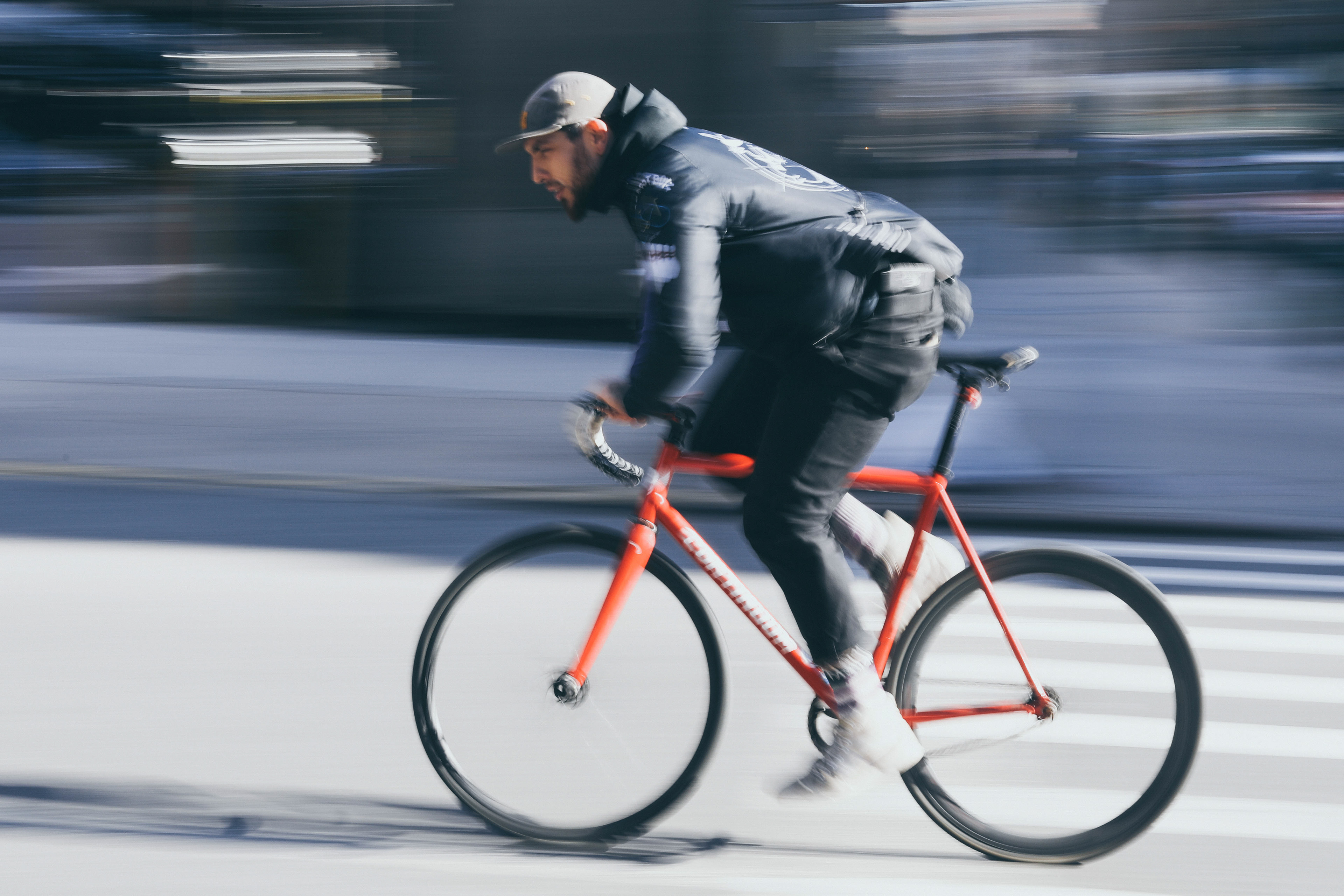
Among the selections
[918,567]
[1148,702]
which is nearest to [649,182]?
[918,567]

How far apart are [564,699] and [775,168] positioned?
138 centimetres

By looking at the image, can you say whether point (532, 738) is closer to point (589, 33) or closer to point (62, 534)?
point (62, 534)

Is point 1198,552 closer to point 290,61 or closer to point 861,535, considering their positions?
point 861,535

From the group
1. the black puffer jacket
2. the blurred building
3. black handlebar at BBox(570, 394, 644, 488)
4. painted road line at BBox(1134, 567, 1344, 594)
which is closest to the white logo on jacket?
the black puffer jacket

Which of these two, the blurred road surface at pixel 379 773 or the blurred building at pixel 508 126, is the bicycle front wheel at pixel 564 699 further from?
the blurred building at pixel 508 126

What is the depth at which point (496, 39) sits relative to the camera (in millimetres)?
12258

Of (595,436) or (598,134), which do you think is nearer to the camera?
(598,134)

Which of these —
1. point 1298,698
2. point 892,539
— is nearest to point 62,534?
point 892,539

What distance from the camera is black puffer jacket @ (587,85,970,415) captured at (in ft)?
9.55

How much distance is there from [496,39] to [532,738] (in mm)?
10000

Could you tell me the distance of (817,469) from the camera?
10.2 ft

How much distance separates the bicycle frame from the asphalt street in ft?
0.42

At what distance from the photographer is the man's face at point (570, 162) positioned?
3.00m

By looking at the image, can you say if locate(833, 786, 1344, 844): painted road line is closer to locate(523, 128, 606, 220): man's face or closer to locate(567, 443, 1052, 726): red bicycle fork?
locate(567, 443, 1052, 726): red bicycle fork
